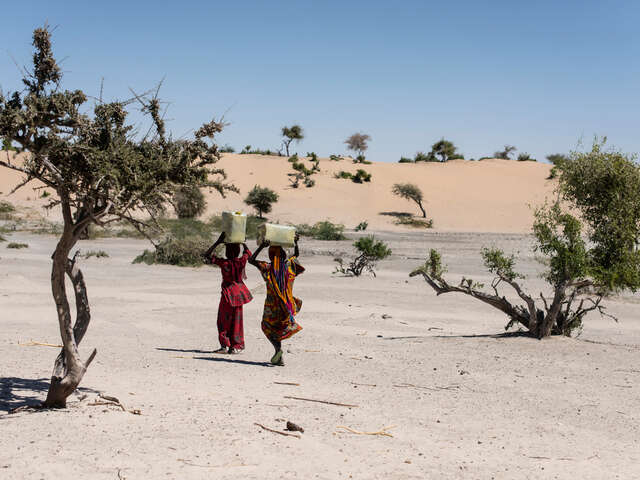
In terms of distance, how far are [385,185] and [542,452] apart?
5889 centimetres

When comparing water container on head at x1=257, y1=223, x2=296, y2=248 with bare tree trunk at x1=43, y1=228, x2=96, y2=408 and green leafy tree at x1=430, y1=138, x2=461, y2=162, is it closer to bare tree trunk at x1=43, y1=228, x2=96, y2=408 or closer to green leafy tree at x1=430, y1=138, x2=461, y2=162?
bare tree trunk at x1=43, y1=228, x2=96, y2=408

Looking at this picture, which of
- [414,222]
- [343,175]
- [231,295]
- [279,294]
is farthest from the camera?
[343,175]

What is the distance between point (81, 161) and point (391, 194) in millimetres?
56182

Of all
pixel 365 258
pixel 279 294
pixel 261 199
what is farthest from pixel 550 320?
pixel 261 199

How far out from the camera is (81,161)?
5613 mm

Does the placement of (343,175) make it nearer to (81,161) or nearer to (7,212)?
(7,212)

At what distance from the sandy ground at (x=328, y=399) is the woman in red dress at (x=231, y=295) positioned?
0.33m

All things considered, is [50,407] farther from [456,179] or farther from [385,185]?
[456,179]

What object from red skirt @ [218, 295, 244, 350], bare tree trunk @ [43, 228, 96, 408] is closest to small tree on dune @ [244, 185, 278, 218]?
red skirt @ [218, 295, 244, 350]

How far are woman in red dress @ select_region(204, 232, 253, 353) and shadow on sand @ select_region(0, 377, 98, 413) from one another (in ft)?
8.69

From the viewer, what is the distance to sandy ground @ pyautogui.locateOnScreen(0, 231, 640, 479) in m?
5.25

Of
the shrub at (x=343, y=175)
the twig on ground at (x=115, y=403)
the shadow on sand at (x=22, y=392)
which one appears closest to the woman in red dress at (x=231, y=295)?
the shadow on sand at (x=22, y=392)

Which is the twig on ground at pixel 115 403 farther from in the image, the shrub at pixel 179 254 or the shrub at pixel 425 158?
the shrub at pixel 425 158

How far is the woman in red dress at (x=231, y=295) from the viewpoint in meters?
9.32
